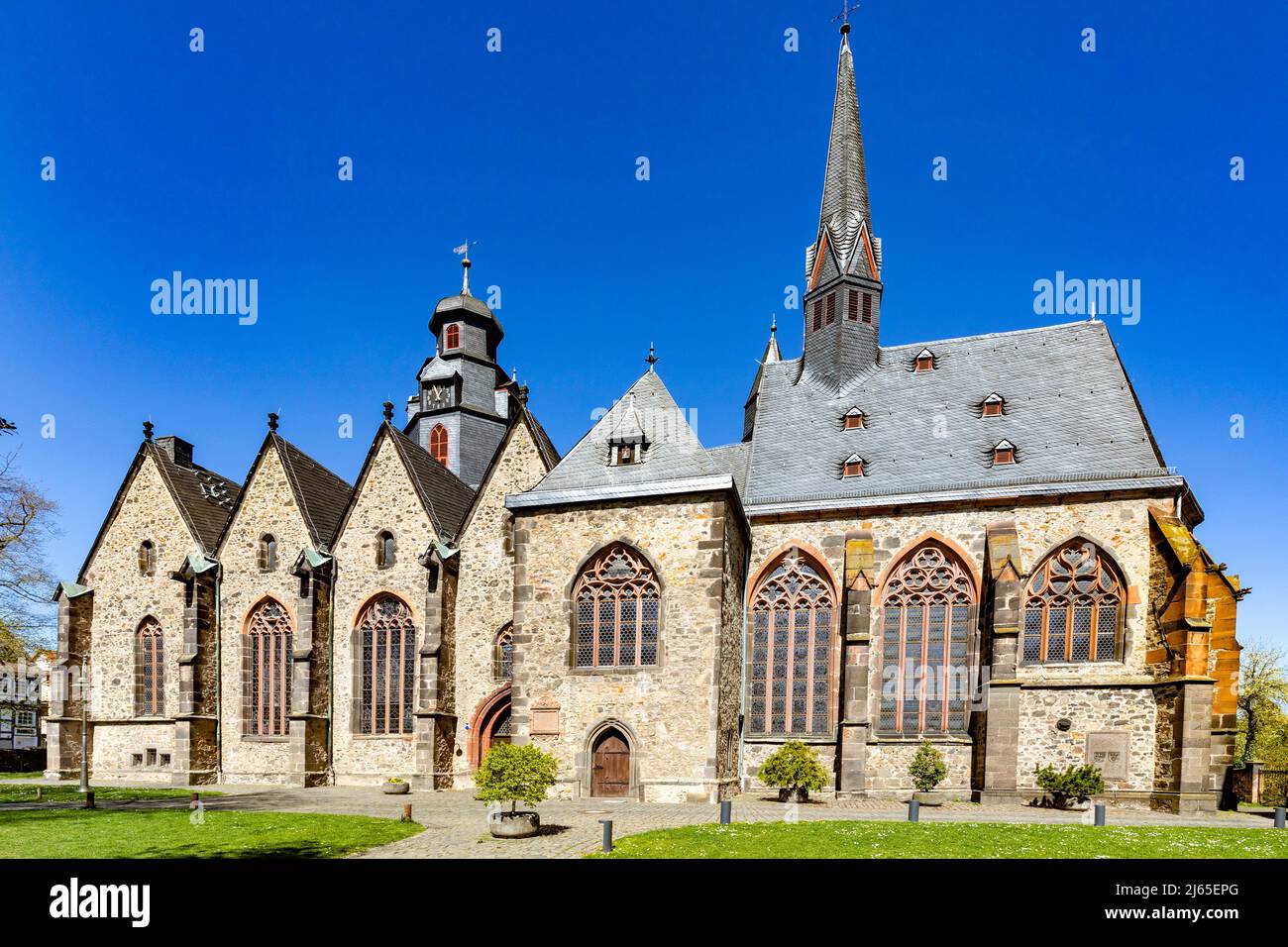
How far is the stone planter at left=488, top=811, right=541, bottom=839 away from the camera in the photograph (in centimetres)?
1359

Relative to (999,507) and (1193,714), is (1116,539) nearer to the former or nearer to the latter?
(999,507)

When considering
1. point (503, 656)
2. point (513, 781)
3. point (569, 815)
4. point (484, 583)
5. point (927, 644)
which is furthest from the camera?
point (484, 583)

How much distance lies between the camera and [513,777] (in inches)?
558

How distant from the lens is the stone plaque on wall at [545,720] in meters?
19.8

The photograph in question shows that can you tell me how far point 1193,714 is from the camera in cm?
1838

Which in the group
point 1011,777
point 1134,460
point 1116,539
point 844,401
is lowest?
point 1011,777

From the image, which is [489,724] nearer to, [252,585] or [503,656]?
[503,656]

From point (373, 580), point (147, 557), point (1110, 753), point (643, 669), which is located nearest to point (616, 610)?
point (643, 669)

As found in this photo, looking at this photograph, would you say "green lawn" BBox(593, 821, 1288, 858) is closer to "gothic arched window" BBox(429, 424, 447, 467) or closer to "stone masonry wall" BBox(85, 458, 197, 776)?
"stone masonry wall" BBox(85, 458, 197, 776)

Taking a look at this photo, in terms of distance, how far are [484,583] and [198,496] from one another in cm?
1359

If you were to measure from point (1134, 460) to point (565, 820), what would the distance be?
18176 millimetres

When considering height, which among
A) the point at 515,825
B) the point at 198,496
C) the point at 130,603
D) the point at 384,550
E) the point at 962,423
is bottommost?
the point at 515,825
